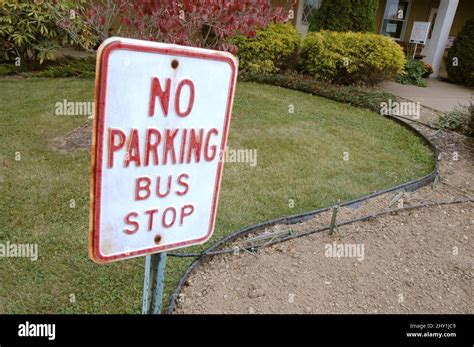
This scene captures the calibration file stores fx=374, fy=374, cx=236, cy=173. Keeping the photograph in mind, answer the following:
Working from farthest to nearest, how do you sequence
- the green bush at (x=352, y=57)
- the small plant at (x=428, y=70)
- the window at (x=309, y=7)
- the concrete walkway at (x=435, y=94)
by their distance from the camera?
the window at (x=309, y=7) < the small plant at (x=428, y=70) < the concrete walkway at (x=435, y=94) < the green bush at (x=352, y=57)

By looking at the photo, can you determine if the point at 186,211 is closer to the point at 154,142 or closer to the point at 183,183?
the point at 183,183

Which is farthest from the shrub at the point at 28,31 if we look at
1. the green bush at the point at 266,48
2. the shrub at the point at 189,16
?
the shrub at the point at 189,16

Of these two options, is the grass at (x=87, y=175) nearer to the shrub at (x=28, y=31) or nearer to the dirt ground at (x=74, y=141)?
the dirt ground at (x=74, y=141)

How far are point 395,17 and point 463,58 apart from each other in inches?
166

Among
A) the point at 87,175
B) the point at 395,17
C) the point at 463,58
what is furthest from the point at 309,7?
the point at 87,175

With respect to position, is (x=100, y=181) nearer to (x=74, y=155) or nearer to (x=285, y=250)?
(x=285, y=250)

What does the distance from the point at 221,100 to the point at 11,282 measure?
2.42 metres

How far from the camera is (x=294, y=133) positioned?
5895mm

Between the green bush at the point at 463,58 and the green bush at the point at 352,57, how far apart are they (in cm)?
450

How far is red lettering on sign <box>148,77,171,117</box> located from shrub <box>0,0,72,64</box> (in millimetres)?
7912

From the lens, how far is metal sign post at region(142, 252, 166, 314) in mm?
1259

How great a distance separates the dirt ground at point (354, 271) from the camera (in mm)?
2676

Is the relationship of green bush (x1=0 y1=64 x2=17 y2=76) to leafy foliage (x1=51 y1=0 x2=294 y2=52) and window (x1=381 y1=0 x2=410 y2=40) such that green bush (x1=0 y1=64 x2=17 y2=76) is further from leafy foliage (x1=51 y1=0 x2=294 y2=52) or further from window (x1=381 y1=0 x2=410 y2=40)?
window (x1=381 y1=0 x2=410 y2=40)
